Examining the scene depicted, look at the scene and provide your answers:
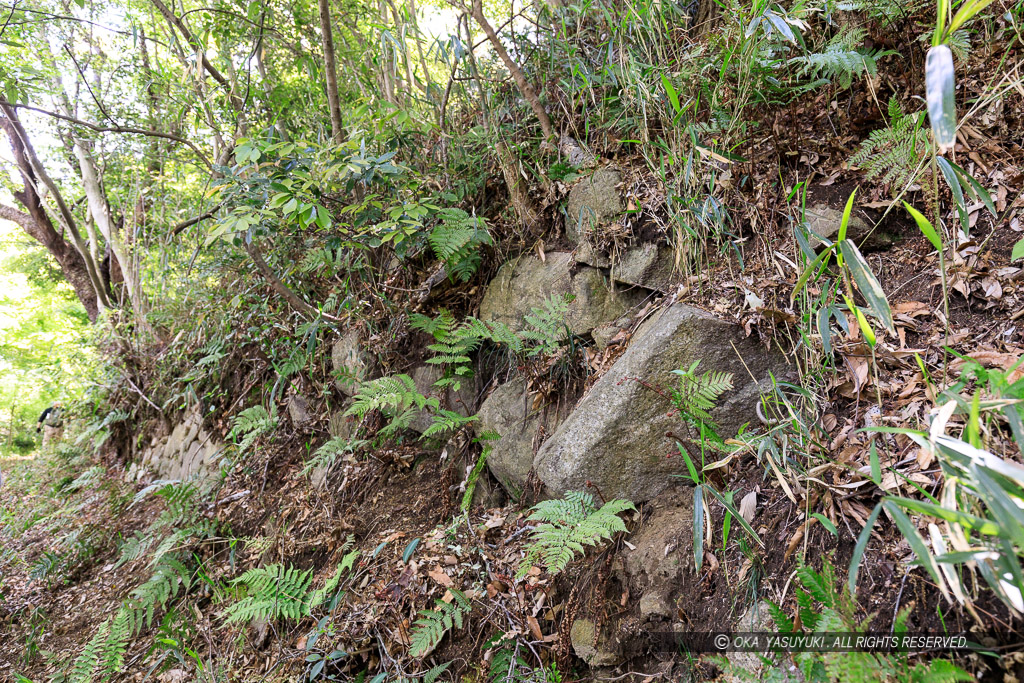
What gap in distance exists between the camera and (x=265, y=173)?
Result: 11.1ft

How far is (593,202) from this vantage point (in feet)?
9.87

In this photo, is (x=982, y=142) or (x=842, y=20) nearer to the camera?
(x=982, y=142)

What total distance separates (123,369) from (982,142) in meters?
8.01

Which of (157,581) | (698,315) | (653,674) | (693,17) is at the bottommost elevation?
(653,674)

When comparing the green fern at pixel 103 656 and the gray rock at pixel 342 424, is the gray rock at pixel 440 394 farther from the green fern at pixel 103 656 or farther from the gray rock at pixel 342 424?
the green fern at pixel 103 656

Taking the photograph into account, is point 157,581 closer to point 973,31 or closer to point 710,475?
point 710,475

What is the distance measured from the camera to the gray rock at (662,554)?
191 cm

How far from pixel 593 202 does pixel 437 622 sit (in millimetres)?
2406

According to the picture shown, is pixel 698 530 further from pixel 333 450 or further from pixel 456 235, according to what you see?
pixel 333 450

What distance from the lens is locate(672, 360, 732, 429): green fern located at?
2016 millimetres

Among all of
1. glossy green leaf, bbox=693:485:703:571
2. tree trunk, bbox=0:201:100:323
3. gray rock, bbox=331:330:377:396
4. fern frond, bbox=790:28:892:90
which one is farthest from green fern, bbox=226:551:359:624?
tree trunk, bbox=0:201:100:323

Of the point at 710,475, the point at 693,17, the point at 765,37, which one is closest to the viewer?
the point at 710,475

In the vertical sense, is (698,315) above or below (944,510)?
above

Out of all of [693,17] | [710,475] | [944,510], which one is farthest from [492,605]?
[693,17]
